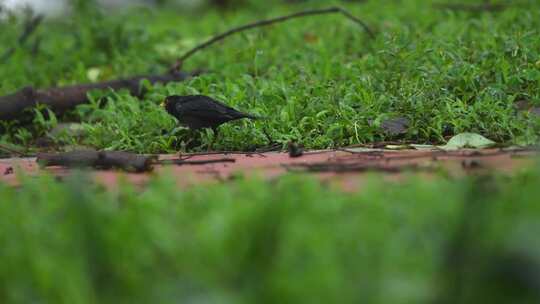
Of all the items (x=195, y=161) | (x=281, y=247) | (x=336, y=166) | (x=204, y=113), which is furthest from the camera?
(x=204, y=113)

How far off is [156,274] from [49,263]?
28 cm

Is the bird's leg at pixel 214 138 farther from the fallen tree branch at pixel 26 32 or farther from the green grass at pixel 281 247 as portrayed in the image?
the fallen tree branch at pixel 26 32

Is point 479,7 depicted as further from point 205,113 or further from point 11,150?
point 11,150

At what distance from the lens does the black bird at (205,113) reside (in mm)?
4377

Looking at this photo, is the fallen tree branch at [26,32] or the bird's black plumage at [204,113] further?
the fallen tree branch at [26,32]

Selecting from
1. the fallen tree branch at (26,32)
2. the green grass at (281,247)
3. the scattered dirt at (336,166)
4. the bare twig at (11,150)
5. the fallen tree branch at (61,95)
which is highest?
the fallen tree branch at (26,32)

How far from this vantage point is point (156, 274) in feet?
6.89

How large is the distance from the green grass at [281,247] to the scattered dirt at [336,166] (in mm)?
434

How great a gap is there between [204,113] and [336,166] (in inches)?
52.0

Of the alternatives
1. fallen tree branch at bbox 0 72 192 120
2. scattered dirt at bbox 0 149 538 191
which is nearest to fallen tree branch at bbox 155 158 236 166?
scattered dirt at bbox 0 149 538 191

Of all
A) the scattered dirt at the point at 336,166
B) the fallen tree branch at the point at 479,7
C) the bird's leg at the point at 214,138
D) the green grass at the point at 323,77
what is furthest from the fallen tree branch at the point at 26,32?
the fallen tree branch at the point at 479,7

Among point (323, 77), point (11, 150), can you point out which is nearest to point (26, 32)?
point (11, 150)

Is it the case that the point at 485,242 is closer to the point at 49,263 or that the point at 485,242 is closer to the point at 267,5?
the point at 49,263

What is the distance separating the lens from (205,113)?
14.3 feet
